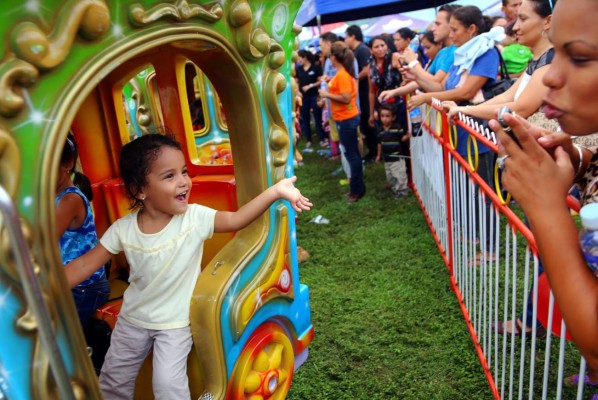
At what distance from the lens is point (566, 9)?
107cm

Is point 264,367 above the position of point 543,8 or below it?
below

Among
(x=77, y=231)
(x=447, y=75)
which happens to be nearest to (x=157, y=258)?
(x=77, y=231)

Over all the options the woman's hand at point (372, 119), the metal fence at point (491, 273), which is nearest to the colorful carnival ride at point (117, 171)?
the metal fence at point (491, 273)

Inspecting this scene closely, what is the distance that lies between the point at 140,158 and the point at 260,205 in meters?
0.49

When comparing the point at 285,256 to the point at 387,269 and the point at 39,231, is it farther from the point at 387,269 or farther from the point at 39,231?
the point at 387,269

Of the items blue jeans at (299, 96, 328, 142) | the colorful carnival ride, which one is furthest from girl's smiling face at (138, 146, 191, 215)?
blue jeans at (299, 96, 328, 142)

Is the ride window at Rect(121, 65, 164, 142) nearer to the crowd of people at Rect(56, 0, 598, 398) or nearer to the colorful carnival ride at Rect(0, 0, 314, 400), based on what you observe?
the colorful carnival ride at Rect(0, 0, 314, 400)

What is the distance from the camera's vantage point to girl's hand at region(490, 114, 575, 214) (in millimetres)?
1146

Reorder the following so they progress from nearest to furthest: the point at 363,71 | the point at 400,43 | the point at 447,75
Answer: the point at 447,75, the point at 363,71, the point at 400,43

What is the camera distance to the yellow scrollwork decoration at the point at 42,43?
1088 millimetres

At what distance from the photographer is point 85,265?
1929mm

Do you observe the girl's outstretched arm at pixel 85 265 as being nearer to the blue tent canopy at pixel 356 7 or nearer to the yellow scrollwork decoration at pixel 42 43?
the yellow scrollwork decoration at pixel 42 43

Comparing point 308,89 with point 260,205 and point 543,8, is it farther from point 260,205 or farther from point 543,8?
point 260,205

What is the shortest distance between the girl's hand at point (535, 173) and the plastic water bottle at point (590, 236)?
84 mm
